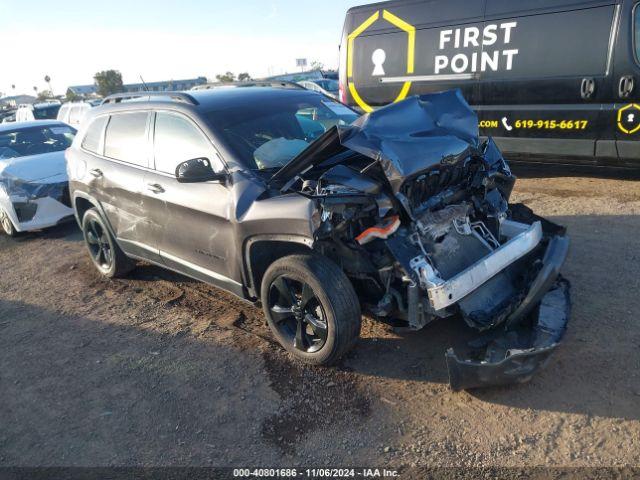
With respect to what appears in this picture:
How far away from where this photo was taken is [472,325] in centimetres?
325

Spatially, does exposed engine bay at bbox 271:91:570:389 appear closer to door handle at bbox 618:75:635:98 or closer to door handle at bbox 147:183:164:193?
door handle at bbox 147:183:164:193

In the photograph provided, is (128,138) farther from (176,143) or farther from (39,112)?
(39,112)

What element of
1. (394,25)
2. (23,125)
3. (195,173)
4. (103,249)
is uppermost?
(394,25)

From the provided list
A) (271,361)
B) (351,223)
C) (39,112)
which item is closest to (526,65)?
(351,223)

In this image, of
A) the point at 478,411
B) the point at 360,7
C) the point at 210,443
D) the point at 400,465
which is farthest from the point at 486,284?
the point at 360,7

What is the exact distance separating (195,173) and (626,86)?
18.0 ft

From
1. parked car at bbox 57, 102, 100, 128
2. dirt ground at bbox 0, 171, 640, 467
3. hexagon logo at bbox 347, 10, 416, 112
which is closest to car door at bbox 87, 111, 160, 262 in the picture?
dirt ground at bbox 0, 171, 640, 467

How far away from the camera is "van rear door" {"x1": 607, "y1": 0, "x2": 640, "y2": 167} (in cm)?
602

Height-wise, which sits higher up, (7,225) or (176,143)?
(176,143)

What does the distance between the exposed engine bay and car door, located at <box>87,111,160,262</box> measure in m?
1.59

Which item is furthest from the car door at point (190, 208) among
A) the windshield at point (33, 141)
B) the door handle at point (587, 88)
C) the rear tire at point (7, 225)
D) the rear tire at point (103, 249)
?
the door handle at point (587, 88)

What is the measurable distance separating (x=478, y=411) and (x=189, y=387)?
6.26 feet

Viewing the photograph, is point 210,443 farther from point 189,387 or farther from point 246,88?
point 246,88

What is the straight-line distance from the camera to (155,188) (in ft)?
13.7
